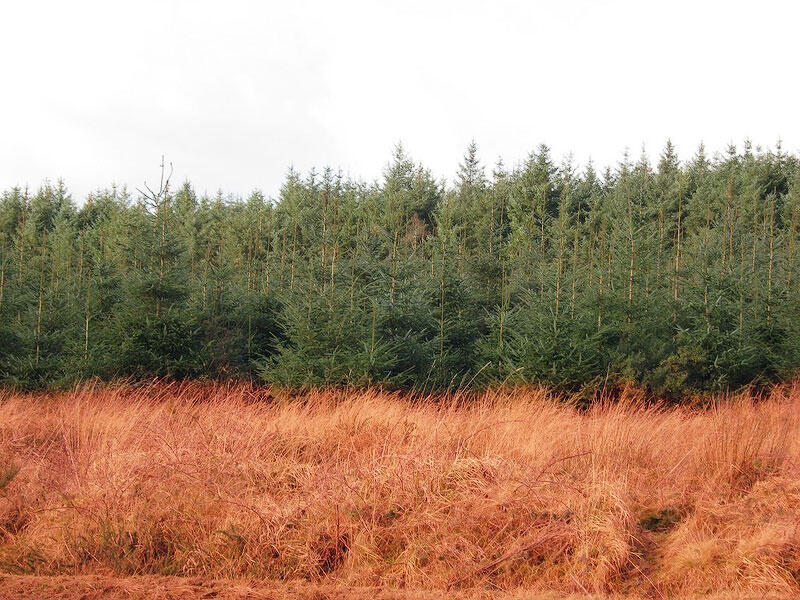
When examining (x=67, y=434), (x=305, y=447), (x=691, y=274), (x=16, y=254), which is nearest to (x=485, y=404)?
(x=305, y=447)

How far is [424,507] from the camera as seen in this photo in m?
5.91

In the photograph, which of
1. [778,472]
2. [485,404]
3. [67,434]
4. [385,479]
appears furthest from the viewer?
[485,404]

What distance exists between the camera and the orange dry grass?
5.29 metres

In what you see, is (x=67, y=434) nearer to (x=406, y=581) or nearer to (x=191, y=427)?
(x=191, y=427)

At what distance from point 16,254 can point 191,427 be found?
15.4 meters

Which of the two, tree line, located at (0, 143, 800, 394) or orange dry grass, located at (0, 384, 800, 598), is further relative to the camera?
tree line, located at (0, 143, 800, 394)

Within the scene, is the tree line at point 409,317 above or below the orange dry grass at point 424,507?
above

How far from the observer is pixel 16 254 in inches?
800

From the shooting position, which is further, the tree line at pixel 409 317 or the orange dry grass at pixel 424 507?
the tree line at pixel 409 317

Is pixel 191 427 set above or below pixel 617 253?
below

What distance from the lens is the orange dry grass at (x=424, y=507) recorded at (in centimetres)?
529

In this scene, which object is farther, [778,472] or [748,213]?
[748,213]

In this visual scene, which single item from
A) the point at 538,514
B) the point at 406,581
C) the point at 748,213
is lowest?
the point at 406,581

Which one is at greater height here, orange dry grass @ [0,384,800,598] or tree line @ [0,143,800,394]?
tree line @ [0,143,800,394]
